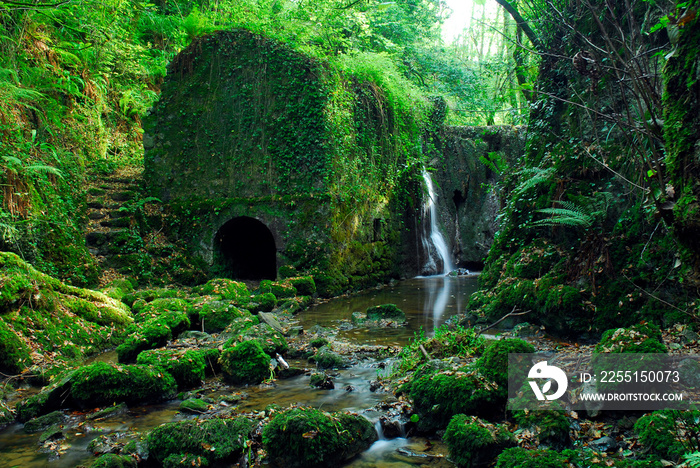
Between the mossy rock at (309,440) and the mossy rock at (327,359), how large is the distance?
2041 millimetres

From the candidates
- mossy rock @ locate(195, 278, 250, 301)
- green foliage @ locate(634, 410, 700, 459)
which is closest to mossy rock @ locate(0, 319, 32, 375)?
mossy rock @ locate(195, 278, 250, 301)

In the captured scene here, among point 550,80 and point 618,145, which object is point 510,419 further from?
point 550,80

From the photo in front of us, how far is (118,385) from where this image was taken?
4.42 metres

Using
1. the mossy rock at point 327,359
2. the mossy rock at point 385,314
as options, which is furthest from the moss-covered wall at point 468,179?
the mossy rock at point 327,359

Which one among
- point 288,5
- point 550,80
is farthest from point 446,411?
point 288,5

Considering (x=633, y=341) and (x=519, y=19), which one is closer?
(x=633, y=341)

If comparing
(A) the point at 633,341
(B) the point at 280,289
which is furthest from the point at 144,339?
(A) the point at 633,341

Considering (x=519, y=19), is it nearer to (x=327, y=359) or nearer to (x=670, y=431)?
(x=327, y=359)

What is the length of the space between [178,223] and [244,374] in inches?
314

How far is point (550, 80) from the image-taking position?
780 cm

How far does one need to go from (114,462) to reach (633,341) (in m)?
4.25

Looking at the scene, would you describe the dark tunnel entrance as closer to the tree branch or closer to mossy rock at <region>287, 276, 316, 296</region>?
mossy rock at <region>287, 276, 316, 296</region>

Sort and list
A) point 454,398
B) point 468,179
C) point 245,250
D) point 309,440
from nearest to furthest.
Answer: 1. point 309,440
2. point 454,398
3. point 245,250
4. point 468,179

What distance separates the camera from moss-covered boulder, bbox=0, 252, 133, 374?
17.2 ft
